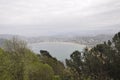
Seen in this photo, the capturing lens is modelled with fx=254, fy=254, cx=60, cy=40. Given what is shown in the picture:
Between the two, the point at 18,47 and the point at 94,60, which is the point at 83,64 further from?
the point at 18,47

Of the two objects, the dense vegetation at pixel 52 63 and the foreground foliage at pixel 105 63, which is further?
the foreground foliage at pixel 105 63

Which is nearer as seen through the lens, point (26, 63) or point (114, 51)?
point (26, 63)

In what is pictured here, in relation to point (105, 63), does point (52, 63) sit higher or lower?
lower

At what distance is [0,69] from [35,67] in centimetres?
867

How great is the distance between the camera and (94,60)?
35750mm

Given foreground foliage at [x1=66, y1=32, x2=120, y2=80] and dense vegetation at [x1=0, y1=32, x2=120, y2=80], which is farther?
foreground foliage at [x1=66, y1=32, x2=120, y2=80]

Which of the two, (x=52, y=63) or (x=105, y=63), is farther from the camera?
(x=52, y=63)

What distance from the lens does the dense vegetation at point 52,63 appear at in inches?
901

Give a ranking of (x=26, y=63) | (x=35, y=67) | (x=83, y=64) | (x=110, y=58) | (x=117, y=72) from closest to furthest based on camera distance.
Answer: (x=26, y=63) < (x=35, y=67) < (x=117, y=72) < (x=110, y=58) < (x=83, y=64)

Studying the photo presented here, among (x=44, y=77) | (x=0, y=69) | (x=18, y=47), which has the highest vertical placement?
(x=18, y=47)

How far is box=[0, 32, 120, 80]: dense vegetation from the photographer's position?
22.9m

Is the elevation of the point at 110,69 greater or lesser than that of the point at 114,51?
lesser

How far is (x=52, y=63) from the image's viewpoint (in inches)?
1809

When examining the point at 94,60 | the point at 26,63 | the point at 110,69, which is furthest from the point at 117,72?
the point at 26,63
